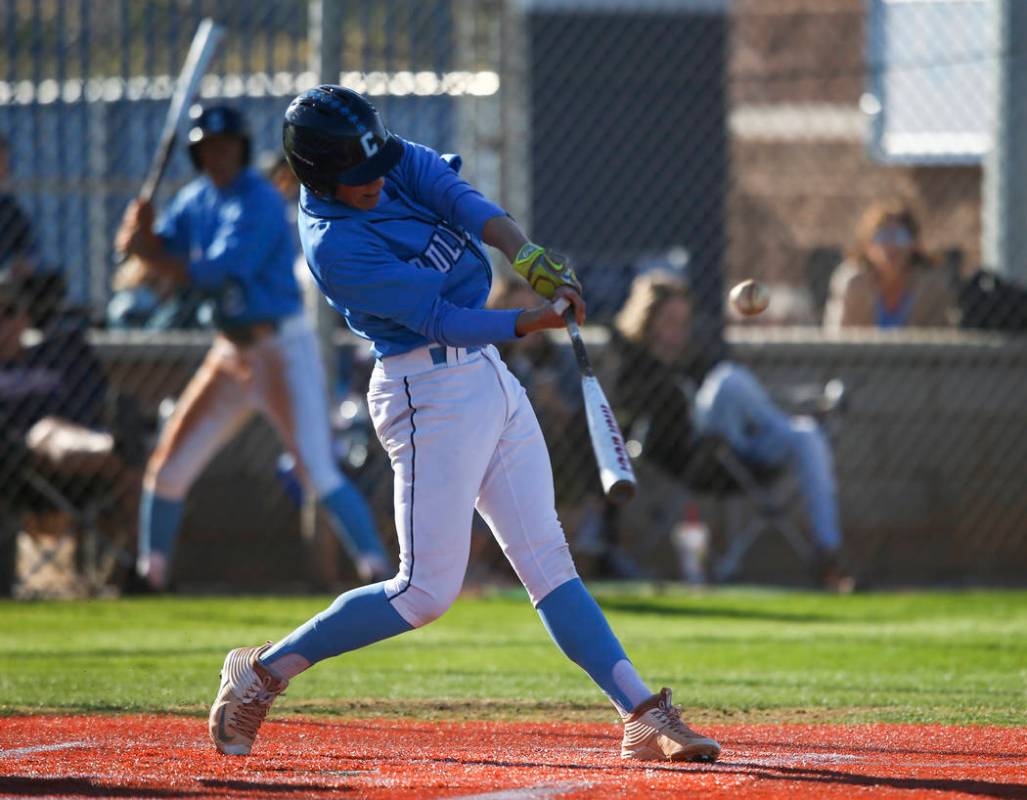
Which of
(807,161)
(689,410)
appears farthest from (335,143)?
(807,161)

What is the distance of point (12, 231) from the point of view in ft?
30.1

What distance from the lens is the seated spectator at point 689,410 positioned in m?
9.00

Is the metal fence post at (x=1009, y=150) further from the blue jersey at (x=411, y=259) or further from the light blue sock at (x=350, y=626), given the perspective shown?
the light blue sock at (x=350, y=626)

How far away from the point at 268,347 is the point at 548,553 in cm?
360

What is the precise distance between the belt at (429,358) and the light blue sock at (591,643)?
612 mm

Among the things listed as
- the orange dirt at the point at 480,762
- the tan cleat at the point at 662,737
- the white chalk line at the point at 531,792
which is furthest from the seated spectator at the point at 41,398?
the white chalk line at the point at 531,792

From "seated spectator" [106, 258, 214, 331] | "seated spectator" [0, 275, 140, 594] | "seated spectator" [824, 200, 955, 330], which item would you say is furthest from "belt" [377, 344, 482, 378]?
"seated spectator" [824, 200, 955, 330]

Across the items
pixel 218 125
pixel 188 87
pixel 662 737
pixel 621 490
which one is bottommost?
pixel 662 737

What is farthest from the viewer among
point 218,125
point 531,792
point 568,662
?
point 218,125

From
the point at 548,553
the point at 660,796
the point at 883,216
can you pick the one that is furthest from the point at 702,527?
the point at 660,796

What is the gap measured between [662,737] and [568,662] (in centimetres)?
250

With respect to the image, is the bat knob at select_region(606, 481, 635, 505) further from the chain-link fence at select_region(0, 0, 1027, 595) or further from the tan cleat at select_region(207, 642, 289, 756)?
the chain-link fence at select_region(0, 0, 1027, 595)

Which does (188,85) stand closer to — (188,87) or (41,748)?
(188,87)

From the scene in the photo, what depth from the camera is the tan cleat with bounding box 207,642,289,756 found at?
4.47 meters
